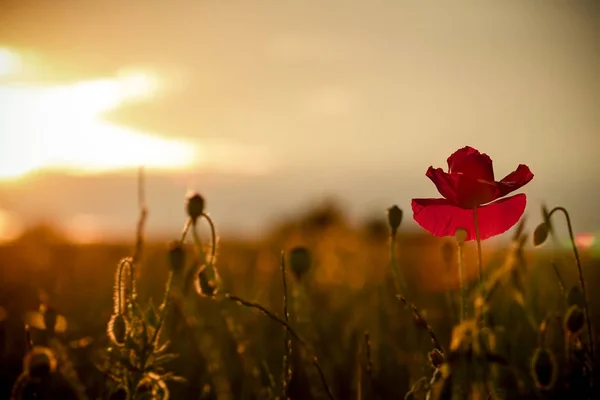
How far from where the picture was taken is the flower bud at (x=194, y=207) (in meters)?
1.85

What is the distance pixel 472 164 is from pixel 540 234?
0.29m

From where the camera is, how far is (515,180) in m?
1.60

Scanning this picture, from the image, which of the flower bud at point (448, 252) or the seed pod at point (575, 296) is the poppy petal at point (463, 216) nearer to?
the seed pod at point (575, 296)

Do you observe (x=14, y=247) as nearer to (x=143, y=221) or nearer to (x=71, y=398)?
(x=71, y=398)

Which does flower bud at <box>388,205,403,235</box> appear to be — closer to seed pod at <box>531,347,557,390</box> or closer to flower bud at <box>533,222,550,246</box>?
flower bud at <box>533,222,550,246</box>

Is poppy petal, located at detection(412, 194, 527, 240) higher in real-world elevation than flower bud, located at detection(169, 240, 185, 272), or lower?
higher

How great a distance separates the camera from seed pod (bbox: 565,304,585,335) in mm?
1640

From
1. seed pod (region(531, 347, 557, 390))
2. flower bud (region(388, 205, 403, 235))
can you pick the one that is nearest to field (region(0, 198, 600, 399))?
seed pod (region(531, 347, 557, 390))

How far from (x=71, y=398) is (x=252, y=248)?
4858mm

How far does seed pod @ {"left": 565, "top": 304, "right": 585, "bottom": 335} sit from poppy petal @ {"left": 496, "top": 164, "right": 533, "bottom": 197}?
36 cm

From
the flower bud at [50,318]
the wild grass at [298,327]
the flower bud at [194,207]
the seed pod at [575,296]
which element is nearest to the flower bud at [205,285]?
the wild grass at [298,327]

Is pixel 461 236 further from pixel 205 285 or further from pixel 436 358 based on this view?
pixel 205 285

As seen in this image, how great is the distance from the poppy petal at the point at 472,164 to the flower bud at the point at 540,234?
221mm

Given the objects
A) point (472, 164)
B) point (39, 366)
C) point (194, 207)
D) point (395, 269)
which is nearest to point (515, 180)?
point (472, 164)
